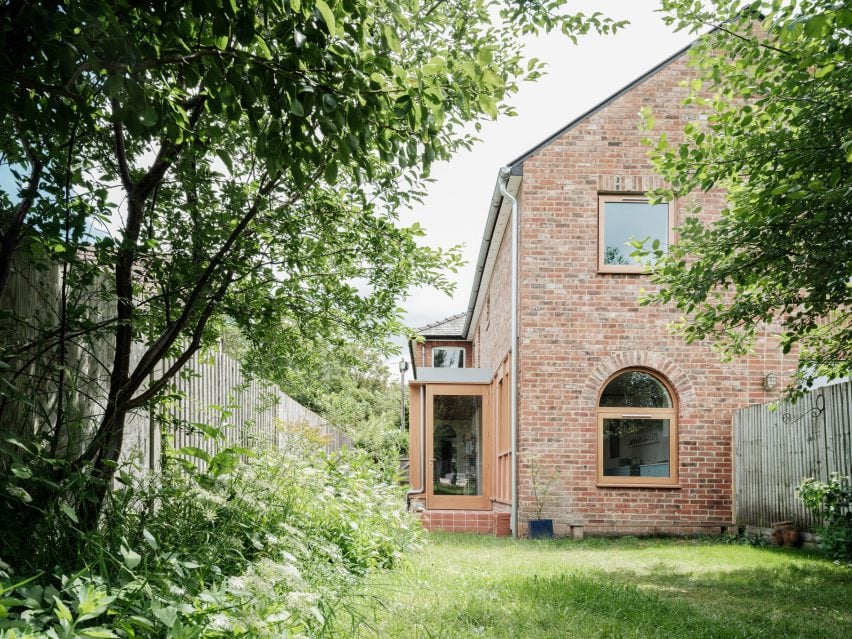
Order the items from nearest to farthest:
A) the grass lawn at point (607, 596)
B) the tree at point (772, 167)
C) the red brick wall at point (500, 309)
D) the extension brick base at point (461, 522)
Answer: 1. the grass lawn at point (607, 596)
2. the tree at point (772, 167)
3. the extension brick base at point (461, 522)
4. the red brick wall at point (500, 309)

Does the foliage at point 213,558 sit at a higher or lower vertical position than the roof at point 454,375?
lower

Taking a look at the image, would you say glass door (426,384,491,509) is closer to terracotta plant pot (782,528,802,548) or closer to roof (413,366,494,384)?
roof (413,366,494,384)

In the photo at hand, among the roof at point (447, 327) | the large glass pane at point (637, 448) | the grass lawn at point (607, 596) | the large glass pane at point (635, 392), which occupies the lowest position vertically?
the grass lawn at point (607, 596)

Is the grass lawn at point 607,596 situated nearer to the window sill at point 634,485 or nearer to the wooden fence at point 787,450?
the wooden fence at point 787,450

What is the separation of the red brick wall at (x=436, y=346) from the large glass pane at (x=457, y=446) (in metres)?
12.0

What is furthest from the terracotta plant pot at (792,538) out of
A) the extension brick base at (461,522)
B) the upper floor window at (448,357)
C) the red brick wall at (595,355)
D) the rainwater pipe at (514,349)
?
the upper floor window at (448,357)

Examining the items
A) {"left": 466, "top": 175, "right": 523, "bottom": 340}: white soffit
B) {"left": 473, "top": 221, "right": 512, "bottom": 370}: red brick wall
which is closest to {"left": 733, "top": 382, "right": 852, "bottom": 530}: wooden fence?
{"left": 473, "top": 221, "right": 512, "bottom": 370}: red brick wall

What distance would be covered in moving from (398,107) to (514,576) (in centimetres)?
444

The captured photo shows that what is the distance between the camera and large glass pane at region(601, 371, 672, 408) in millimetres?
11328

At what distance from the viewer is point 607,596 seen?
16.7 feet

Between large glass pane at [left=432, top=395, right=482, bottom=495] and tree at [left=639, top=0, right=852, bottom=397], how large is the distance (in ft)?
25.3

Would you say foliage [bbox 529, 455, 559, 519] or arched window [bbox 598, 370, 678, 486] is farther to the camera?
arched window [bbox 598, 370, 678, 486]

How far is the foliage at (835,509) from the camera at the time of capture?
25.2 feet

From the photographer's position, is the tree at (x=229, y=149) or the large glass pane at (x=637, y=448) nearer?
the tree at (x=229, y=149)
